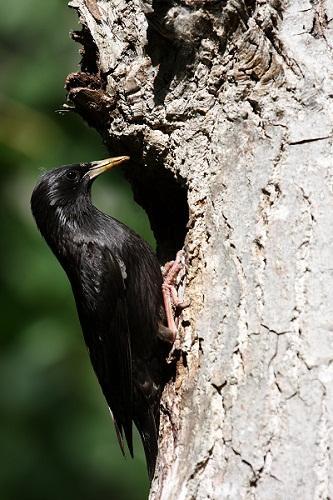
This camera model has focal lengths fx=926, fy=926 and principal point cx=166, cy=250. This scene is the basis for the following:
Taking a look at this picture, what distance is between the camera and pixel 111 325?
5.11m

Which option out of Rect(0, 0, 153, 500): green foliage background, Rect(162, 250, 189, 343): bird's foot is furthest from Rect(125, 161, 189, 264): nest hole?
Rect(0, 0, 153, 500): green foliage background

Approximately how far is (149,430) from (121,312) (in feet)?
2.17

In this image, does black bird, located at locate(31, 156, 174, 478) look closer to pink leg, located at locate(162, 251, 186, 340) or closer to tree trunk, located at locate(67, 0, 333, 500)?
pink leg, located at locate(162, 251, 186, 340)

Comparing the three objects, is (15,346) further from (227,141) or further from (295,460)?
(295,460)

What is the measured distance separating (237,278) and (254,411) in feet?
1.87

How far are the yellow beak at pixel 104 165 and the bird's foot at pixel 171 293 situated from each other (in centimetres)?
62

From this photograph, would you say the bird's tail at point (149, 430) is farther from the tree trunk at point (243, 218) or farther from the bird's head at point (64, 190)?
the bird's head at point (64, 190)

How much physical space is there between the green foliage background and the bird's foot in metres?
1.75

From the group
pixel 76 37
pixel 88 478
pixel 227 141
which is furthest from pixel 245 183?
pixel 88 478

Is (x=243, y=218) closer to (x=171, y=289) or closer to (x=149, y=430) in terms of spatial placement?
(x=171, y=289)

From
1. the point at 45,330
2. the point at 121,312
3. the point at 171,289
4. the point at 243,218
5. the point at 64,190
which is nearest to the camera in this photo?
the point at 243,218

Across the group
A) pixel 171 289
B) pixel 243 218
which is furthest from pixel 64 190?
pixel 243 218

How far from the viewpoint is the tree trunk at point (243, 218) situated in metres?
3.34

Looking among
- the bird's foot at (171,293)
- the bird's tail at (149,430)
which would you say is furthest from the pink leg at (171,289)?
the bird's tail at (149,430)
